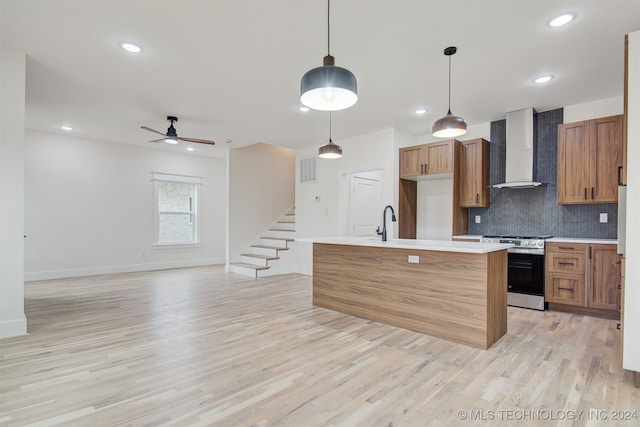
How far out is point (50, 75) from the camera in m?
3.72

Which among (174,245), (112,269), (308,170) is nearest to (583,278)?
(308,170)

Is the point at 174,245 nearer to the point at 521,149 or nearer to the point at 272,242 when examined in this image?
the point at 272,242

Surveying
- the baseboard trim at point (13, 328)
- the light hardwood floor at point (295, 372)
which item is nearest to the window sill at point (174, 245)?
the light hardwood floor at point (295, 372)

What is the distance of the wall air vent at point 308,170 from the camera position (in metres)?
7.11

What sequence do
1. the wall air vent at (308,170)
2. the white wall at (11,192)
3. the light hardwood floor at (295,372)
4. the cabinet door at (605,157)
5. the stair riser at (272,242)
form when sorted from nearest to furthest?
the light hardwood floor at (295,372)
the white wall at (11,192)
the cabinet door at (605,157)
the wall air vent at (308,170)
the stair riser at (272,242)

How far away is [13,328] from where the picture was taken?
327 cm

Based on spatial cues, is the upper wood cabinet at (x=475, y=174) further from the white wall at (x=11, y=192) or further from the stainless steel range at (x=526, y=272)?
the white wall at (x=11, y=192)

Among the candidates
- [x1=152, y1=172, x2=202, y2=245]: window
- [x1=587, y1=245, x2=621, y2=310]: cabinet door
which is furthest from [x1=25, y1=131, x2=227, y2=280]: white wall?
[x1=587, y1=245, x2=621, y2=310]: cabinet door

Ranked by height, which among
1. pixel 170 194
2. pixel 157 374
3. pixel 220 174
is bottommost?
pixel 157 374

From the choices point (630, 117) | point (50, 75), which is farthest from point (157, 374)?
point (630, 117)

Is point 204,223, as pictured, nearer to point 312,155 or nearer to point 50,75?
point 312,155

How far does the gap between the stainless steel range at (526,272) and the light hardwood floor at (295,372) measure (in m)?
0.27

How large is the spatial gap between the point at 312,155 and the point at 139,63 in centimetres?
410

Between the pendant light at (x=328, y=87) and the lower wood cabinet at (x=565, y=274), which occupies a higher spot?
the pendant light at (x=328, y=87)
